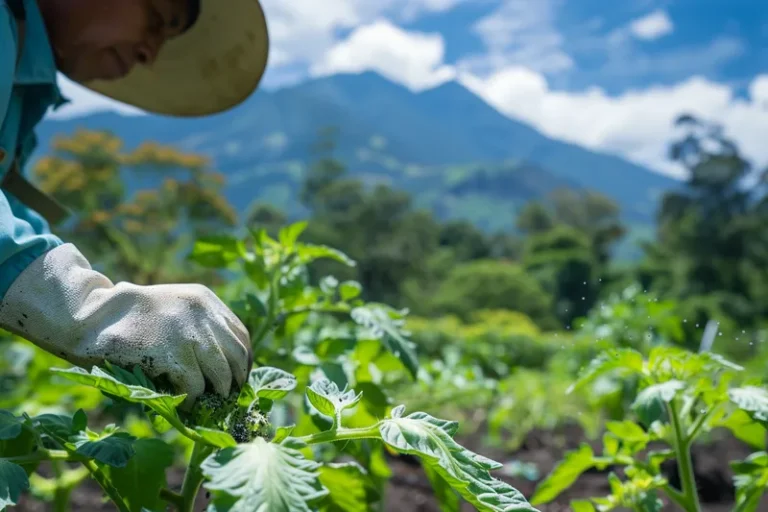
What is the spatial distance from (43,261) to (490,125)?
651ft

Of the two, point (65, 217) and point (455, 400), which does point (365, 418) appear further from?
point (455, 400)

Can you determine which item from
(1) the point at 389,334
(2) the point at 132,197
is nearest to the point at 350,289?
(1) the point at 389,334

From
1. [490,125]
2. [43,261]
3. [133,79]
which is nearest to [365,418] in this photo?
[43,261]

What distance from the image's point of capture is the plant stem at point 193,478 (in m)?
0.84

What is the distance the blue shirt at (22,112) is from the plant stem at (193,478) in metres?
0.28

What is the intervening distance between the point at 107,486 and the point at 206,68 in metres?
1.07

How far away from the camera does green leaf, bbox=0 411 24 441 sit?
2.49ft

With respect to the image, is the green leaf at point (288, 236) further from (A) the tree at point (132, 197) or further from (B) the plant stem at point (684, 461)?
(A) the tree at point (132, 197)

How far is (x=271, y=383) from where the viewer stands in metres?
0.80

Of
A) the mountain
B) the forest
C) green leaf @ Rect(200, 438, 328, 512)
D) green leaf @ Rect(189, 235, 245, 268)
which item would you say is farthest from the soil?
the mountain

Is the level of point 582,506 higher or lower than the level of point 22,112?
lower

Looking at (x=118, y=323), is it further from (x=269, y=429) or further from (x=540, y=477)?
(x=540, y=477)

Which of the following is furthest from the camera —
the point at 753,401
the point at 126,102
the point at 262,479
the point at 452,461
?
the point at 126,102

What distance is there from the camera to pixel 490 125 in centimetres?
19375
